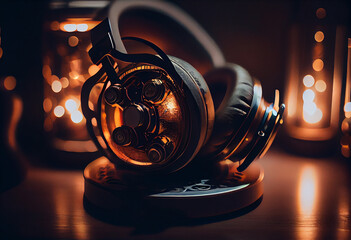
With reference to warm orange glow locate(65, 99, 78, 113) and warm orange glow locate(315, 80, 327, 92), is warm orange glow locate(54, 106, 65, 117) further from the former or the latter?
warm orange glow locate(315, 80, 327, 92)

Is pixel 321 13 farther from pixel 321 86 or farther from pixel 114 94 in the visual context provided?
pixel 114 94

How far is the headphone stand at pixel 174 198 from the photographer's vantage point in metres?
0.60

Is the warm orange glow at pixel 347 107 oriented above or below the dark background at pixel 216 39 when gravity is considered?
below

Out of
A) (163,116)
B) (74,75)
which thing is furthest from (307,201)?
(74,75)

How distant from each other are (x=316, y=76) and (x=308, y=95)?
64mm

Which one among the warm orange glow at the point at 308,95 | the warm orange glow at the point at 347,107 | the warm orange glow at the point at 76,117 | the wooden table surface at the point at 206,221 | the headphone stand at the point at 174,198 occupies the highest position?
the warm orange glow at the point at 308,95

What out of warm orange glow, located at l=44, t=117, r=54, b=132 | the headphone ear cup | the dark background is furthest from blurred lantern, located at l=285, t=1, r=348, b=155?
warm orange glow, located at l=44, t=117, r=54, b=132

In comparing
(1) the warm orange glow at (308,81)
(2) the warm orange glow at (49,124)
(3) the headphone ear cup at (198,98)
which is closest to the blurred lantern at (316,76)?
(1) the warm orange glow at (308,81)

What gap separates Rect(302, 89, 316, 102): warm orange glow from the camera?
1.08m

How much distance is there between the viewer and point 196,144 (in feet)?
2.01

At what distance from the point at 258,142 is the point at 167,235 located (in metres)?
0.25

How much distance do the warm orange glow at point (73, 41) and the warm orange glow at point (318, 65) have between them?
2.37 feet

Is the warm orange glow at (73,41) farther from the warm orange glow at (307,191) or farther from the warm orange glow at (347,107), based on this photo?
the warm orange glow at (347,107)

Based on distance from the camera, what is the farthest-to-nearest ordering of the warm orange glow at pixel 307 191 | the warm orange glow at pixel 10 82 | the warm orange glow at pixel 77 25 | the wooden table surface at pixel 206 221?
1. the warm orange glow at pixel 10 82
2. the warm orange glow at pixel 77 25
3. the warm orange glow at pixel 307 191
4. the wooden table surface at pixel 206 221
